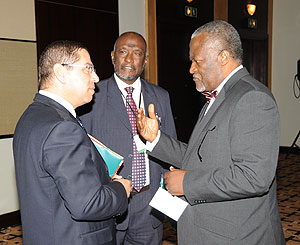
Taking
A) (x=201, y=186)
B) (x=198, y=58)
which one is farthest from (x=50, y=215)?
(x=198, y=58)

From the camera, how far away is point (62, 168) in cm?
164

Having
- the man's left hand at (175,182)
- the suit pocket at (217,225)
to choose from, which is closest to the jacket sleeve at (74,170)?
the man's left hand at (175,182)

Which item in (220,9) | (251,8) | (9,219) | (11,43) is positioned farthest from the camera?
(251,8)

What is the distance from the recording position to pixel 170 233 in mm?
4457

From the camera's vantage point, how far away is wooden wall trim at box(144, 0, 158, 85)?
6465 mm

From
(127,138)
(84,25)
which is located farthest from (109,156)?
(84,25)

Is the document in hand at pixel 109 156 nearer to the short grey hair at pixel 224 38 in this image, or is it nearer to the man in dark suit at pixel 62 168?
the man in dark suit at pixel 62 168

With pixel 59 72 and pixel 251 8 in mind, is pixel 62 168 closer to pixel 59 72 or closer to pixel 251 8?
pixel 59 72

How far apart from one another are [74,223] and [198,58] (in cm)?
104

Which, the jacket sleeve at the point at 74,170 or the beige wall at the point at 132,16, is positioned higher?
the beige wall at the point at 132,16

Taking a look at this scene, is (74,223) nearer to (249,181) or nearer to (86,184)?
(86,184)

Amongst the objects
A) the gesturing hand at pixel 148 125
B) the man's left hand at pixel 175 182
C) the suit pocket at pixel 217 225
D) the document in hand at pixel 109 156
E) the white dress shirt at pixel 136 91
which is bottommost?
the suit pocket at pixel 217 225

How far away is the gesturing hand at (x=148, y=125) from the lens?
238 centimetres

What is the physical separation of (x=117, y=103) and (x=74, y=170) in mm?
1202
